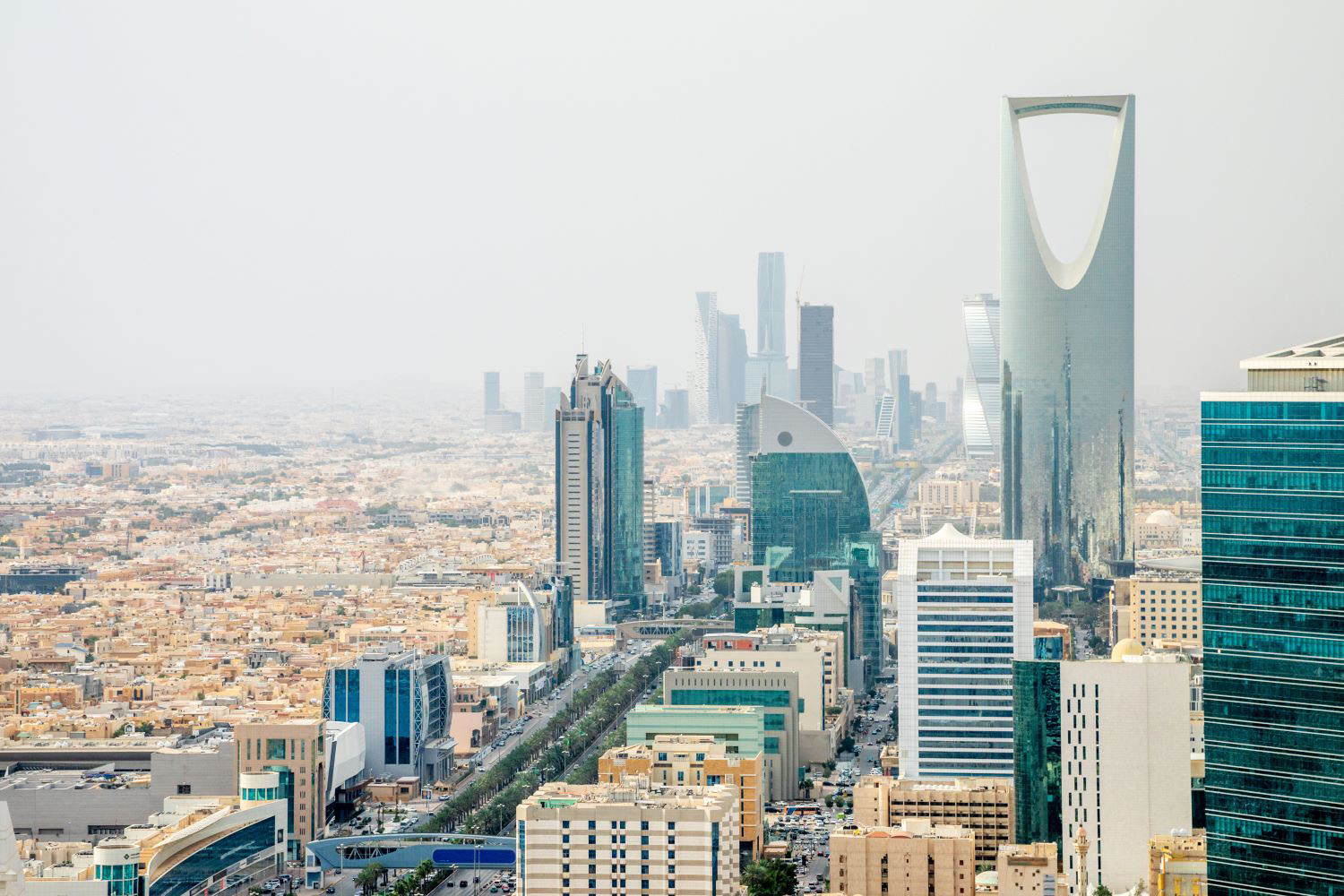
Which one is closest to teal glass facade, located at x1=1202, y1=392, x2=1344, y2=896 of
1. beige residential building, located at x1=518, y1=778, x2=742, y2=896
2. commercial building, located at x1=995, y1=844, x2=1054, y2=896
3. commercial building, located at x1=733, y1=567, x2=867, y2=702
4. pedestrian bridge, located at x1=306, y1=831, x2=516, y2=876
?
commercial building, located at x1=995, y1=844, x2=1054, y2=896

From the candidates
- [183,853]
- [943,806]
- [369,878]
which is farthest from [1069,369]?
[183,853]

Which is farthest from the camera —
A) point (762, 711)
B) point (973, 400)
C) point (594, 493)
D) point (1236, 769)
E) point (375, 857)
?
point (973, 400)

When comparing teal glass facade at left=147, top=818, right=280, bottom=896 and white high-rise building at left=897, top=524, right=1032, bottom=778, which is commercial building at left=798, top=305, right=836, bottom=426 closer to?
white high-rise building at left=897, top=524, right=1032, bottom=778

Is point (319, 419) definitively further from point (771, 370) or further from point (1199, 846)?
point (1199, 846)

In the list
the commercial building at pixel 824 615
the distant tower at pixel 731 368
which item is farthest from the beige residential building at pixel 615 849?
the distant tower at pixel 731 368

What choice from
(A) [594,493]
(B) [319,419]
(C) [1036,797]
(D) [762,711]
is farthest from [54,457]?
(C) [1036,797]

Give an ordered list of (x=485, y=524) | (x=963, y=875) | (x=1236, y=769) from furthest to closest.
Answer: (x=485, y=524) < (x=963, y=875) < (x=1236, y=769)
